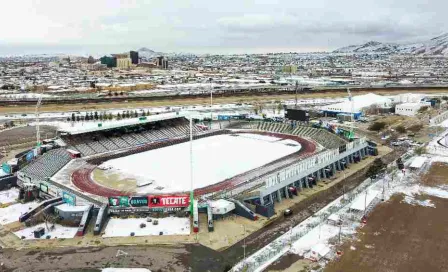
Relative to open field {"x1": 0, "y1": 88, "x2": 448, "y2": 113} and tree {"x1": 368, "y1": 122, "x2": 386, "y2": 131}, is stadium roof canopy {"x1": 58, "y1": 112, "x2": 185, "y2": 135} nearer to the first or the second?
open field {"x1": 0, "y1": 88, "x2": 448, "y2": 113}

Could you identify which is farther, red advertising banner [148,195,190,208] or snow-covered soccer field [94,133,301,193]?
snow-covered soccer field [94,133,301,193]

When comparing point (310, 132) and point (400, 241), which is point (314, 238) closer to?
point (400, 241)

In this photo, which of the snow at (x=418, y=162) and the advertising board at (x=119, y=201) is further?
the snow at (x=418, y=162)

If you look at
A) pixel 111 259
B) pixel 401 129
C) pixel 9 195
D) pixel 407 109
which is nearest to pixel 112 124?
pixel 9 195

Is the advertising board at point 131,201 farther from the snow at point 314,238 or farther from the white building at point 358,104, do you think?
the white building at point 358,104

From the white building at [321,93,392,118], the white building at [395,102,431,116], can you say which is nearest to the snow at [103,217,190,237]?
the white building at [321,93,392,118]

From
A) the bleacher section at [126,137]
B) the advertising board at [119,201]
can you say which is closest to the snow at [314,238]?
the advertising board at [119,201]

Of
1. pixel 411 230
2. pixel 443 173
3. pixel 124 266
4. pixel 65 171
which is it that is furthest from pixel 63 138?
pixel 443 173
